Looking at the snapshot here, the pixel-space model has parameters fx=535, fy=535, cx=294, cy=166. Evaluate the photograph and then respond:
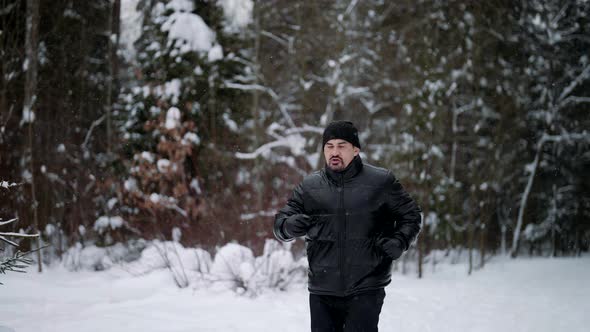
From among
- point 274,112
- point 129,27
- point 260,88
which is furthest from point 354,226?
point 129,27

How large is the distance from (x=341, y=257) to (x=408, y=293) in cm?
560

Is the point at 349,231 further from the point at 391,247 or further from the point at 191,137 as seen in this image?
the point at 191,137

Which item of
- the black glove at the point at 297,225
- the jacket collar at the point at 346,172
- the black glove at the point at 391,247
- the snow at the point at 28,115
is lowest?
the black glove at the point at 391,247

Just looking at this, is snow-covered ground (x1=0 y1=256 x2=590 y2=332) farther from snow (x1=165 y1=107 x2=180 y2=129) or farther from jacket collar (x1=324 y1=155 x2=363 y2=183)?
snow (x1=165 y1=107 x2=180 y2=129)

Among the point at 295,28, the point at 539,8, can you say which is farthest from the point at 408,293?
the point at 539,8

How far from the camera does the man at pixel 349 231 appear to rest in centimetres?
314

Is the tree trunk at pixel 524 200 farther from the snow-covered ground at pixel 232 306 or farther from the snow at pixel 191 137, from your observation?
the snow at pixel 191 137

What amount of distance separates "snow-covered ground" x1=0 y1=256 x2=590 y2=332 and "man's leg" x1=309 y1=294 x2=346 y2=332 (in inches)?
96.2

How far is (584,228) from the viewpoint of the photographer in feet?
49.6

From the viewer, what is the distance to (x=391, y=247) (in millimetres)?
3074

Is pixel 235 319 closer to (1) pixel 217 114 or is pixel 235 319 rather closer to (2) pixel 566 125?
(1) pixel 217 114

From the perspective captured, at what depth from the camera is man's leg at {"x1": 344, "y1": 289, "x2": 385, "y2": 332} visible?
10.3ft

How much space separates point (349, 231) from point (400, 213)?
346 mm

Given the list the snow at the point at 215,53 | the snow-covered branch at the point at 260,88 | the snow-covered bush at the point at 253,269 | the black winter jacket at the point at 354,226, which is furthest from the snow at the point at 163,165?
the black winter jacket at the point at 354,226
